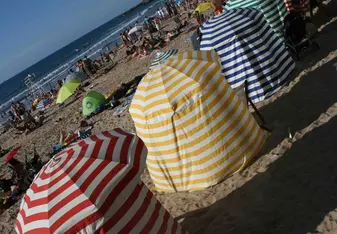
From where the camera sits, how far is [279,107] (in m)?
6.63

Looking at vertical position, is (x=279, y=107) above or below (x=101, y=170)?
below

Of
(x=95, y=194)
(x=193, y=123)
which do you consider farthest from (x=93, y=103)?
(x=95, y=194)

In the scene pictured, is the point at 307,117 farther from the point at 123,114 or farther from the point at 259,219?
the point at 123,114

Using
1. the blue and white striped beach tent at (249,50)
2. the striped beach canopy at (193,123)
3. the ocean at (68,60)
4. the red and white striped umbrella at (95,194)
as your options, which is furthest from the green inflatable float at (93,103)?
the ocean at (68,60)

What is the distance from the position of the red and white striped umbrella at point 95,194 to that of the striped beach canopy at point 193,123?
54.6 inches

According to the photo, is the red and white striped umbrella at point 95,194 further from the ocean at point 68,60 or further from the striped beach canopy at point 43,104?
the ocean at point 68,60

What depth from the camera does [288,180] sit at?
4656 mm

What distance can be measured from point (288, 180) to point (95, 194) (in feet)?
9.14

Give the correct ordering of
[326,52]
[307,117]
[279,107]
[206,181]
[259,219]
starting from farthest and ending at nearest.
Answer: [326,52] < [279,107] < [307,117] < [206,181] < [259,219]

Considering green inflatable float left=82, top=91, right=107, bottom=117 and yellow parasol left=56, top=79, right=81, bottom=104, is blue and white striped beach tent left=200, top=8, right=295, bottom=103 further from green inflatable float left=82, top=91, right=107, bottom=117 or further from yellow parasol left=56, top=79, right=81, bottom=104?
yellow parasol left=56, top=79, right=81, bottom=104

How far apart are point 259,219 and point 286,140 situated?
1.71 meters

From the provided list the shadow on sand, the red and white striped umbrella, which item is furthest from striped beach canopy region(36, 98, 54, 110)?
the red and white striped umbrella

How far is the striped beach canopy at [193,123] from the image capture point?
487 centimetres

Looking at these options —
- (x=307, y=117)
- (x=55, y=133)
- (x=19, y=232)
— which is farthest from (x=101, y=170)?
(x=55, y=133)
